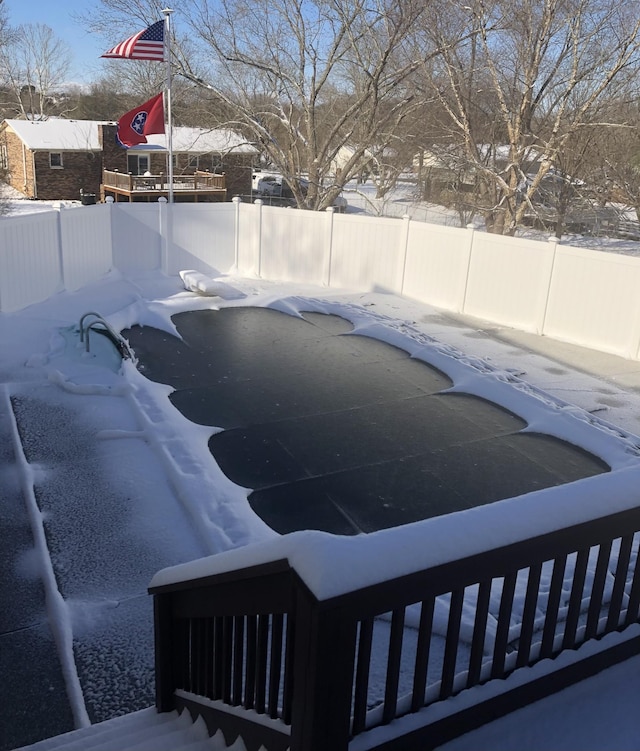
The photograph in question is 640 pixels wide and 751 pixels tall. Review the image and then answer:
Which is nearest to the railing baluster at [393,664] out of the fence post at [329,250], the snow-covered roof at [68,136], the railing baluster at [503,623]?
the railing baluster at [503,623]

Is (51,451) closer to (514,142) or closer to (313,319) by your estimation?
(313,319)

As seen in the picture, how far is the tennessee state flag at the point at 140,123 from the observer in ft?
50.1

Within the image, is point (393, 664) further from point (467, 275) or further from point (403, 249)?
point (403, 249)

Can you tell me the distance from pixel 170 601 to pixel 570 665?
5.12ft

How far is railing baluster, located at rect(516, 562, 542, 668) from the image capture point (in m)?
2.31

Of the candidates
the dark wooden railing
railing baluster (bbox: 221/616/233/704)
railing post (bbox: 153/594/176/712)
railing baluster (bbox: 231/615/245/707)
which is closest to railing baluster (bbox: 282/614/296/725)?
the dark wooden railing

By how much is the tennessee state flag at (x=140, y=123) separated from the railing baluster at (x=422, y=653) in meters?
14.9

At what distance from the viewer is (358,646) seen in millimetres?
2082

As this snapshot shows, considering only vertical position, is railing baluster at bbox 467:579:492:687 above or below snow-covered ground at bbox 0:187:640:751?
above

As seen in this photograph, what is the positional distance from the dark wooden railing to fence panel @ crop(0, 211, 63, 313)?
8.97 metres

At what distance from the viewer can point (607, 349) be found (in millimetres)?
10789

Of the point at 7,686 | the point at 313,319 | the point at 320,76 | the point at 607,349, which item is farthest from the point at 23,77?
the point at 7,686

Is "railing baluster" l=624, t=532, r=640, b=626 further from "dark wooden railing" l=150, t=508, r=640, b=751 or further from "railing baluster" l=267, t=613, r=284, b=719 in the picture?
"railing baluster" l=267, t=613, r=284, b=719

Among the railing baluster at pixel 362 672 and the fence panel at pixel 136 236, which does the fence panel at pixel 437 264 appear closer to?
the fence panel at pixel 136 236
